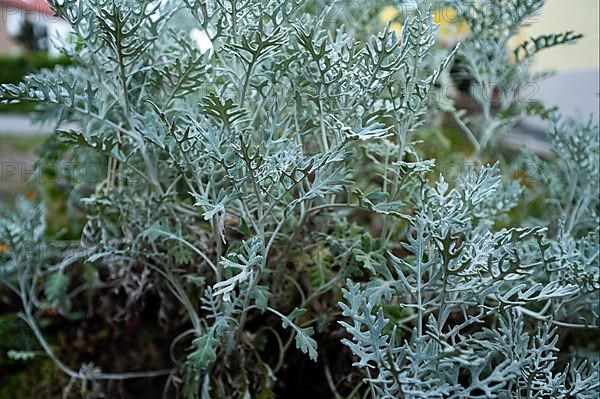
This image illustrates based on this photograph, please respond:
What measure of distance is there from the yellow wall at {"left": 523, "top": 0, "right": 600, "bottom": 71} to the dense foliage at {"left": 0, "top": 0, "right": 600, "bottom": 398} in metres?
0.47

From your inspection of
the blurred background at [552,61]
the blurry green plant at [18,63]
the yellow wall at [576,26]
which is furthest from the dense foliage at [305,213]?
the blurry green plant at [18,63]

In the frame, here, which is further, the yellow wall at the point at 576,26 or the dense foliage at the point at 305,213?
the yellow wall at the point at 576,26

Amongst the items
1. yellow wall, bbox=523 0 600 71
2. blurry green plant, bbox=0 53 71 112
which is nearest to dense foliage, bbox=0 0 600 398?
yellow wall, bbox=523 0 600 71

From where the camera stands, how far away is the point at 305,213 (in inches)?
30.1

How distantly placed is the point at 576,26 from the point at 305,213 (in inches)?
50.2

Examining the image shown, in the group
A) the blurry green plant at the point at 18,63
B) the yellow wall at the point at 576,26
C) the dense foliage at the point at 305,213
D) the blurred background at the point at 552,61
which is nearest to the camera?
the dense foliage at the point at 305,213

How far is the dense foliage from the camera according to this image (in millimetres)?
651

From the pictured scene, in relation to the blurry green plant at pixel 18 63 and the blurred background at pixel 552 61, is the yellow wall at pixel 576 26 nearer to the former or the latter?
the blurred background at pixel 552 61

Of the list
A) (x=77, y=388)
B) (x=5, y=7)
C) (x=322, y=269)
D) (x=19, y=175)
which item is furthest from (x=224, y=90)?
(x=19, y=175)

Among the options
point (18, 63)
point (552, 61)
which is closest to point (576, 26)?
point (552, 61)

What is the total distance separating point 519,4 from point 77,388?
1144 mm

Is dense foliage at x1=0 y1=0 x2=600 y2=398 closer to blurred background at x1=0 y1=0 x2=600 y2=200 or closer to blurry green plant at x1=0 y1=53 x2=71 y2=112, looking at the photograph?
blurred background at x1=0 y1=0 x2=600 y2=200

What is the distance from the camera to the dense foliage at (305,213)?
65 cm

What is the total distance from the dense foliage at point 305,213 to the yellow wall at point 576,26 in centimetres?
47
